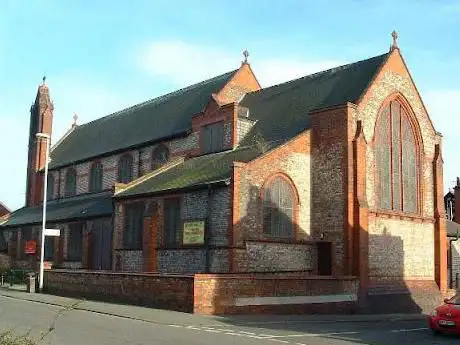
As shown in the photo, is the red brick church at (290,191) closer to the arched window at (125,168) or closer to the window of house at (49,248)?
the arched window at (125,168)

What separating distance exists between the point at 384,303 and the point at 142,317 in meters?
13.5

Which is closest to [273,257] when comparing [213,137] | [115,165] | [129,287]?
[129,287]

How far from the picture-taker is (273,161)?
27.4 m

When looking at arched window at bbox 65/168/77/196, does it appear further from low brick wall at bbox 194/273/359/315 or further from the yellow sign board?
low brick wall at bbox 194/273/359/315

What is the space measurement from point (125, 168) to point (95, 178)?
3.93 meters

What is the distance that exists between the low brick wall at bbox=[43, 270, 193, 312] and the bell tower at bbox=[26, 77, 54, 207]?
2178 cm

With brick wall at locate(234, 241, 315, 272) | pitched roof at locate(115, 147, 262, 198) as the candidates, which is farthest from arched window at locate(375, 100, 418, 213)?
pitched roof at locate(115, 147, 262, 198)

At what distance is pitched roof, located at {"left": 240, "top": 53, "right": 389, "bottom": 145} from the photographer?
3039 cm

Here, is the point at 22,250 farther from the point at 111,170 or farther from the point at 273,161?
the point at 273,161

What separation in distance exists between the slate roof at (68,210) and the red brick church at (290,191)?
12.1 inches

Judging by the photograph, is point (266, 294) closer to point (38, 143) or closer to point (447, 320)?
point (447, 320)

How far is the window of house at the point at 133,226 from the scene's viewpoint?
30.8 metres

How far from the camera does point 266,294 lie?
863 inches

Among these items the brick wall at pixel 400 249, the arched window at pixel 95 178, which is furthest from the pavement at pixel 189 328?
the arched window at pixel 95 178
